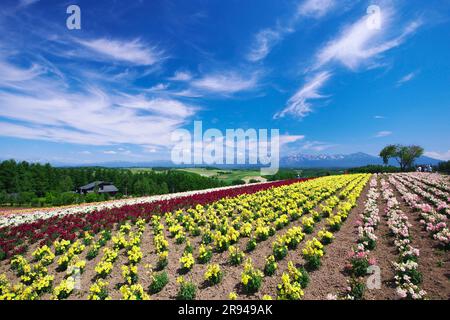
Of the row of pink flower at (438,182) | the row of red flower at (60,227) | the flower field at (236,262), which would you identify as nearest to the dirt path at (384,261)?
the flower field at (236,262)

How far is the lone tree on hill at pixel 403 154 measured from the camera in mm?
66438

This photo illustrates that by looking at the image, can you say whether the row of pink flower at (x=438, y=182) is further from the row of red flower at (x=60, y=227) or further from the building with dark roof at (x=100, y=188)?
the building with dark roof at (x=100, y=188)

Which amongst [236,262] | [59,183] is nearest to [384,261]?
[236,262]

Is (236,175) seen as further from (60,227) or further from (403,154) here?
(60,227)

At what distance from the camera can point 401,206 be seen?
13.2m

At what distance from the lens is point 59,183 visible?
203 feet

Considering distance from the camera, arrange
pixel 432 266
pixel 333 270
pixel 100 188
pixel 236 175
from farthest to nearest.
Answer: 1. pixel 236 175
2. pixel 100 188
3. pixel 333 270
4. pixel 432 266

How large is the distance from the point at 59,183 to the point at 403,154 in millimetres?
100113

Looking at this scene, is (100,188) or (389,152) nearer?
(389,152)

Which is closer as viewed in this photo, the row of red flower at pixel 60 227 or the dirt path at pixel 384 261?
the dirt path at pixel 384 261

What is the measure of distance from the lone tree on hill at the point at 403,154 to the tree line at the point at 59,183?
54.7 metres
